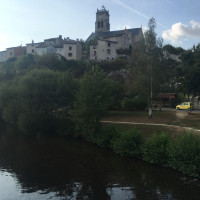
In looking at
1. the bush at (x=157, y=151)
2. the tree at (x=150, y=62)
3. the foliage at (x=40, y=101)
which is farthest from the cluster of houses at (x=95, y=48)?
the bush at (x=157, y=151)

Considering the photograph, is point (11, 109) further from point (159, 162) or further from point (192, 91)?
point (192, 91)

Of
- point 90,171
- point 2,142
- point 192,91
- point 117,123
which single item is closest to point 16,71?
point 2,142

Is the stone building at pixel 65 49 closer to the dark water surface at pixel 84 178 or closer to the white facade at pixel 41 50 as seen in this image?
the white facade at pixel 41 50

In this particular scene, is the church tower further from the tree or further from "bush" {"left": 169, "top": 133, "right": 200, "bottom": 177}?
"bush" {"left": 169, "top": 133, "right": 200, "bottom": 177}

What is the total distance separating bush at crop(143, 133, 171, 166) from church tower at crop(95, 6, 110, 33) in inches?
3729

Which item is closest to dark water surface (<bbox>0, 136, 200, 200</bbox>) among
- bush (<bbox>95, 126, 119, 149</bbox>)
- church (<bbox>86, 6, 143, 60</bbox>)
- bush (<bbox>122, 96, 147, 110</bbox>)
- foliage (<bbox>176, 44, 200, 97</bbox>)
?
bush (<bbox>95, 126, 119, 149</bbox>)

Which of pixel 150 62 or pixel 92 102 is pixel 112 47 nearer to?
Answer: pixel 150 62

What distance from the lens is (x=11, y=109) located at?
33812 mm

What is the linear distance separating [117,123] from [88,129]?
5.68m

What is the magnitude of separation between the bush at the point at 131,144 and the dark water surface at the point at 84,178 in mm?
730

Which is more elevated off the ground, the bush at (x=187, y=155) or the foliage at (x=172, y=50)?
the foliage at (x=172, y=50)

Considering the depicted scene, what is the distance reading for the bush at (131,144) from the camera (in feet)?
71.1

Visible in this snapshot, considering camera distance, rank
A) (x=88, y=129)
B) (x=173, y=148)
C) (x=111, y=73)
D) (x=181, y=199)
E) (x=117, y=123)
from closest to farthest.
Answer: (x=181, y=199)
(x=173, y=148)
(x=88, y=129)
(x=117, y=123)
(x=111, y=73)

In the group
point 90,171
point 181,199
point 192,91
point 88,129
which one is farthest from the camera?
point 192,91
